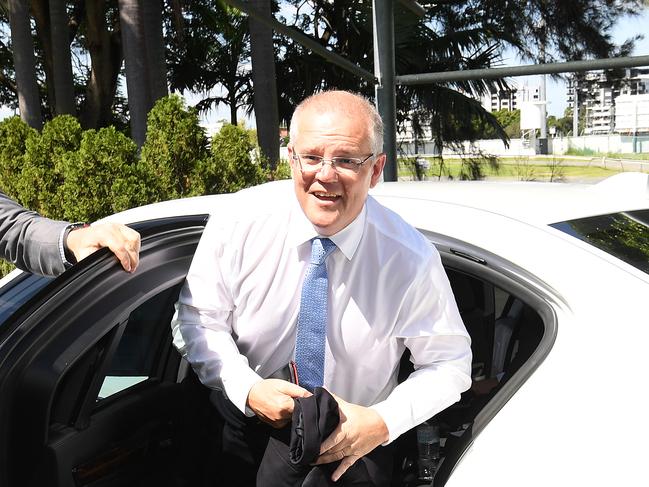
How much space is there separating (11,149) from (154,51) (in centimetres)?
196

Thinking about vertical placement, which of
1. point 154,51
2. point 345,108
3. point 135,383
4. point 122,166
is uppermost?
point 154,51

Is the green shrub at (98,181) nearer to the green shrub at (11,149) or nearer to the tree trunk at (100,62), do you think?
the green shrub at (11,149)

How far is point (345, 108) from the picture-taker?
1.86 metres

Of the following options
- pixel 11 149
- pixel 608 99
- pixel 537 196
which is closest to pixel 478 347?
pixel 537 196

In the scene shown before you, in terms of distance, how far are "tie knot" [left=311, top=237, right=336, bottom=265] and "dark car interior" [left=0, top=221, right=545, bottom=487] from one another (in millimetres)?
320

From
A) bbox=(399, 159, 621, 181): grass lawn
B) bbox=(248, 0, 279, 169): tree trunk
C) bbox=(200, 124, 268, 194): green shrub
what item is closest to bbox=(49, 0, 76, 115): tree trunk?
bbox=(248, 0, 279, 169): tree trunk

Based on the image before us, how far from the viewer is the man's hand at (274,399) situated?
5.82 feet

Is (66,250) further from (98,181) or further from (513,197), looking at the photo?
(98,181)

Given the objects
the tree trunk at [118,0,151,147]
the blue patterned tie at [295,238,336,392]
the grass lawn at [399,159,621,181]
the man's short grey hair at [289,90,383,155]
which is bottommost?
the grass lawn at [399,159,621,181]

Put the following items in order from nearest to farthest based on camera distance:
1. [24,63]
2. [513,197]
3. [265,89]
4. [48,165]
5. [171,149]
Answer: [513,197]
[171,149]
[48,165]
[265,89]
[24,63]

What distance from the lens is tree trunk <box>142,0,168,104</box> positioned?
927 centimetres

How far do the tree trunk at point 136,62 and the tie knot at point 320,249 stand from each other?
23.9ft

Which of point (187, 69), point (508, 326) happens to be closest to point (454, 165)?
point (187, 69)

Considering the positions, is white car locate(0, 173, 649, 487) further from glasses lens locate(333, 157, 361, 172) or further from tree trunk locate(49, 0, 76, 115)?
tree trunk locate(49, 0, 76, 115)
